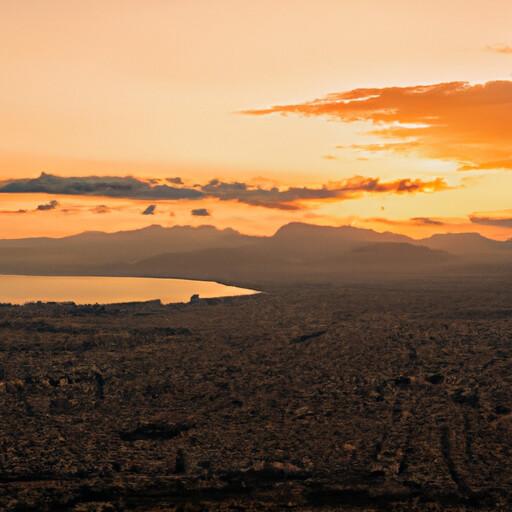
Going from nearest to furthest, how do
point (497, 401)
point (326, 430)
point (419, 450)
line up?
point (419, 450), point (326, 430), point (497, 401)

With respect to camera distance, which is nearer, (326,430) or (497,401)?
(326,430)

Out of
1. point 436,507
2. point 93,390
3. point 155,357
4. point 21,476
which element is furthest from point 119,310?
point 436,507

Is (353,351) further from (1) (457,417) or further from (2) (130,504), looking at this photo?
(2) (130,504)

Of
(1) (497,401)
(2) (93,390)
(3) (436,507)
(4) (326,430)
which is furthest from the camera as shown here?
(2) (93,390)

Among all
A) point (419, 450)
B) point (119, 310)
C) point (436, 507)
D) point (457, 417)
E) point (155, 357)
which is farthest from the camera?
point (119, 310)

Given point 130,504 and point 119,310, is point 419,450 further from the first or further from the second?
point 119,310

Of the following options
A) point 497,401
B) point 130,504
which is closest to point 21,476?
point 130,504
